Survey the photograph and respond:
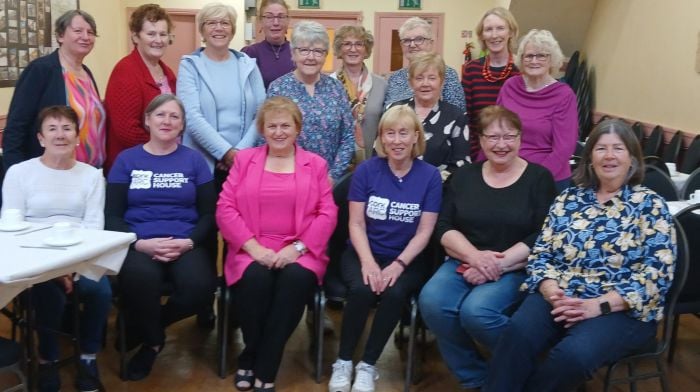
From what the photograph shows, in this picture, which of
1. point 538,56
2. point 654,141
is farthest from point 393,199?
point 654,141

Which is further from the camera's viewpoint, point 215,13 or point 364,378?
point 215,13

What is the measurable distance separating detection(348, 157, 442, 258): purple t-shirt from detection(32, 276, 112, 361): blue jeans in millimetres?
1129

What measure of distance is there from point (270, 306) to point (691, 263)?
5.64 ft

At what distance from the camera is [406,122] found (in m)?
2.69

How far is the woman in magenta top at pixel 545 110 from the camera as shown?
9.73ft

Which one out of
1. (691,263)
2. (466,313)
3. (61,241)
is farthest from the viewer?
(691,263)

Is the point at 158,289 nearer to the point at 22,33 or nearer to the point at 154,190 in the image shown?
the point at 154,190

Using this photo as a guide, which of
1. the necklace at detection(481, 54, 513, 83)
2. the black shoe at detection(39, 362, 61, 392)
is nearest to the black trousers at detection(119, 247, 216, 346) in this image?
the black shoe at detection(39, 362, 61, 392)

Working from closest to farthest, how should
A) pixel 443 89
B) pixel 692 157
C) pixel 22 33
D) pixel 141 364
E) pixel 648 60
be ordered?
pixel 141 364 → pixel 443 89 → pixel 692 157 → pixel 22 33 → pixel 648 60

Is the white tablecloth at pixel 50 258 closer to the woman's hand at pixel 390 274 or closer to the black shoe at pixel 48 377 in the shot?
the black shoe at pixel 48 377

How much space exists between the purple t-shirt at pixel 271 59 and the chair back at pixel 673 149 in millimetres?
3358

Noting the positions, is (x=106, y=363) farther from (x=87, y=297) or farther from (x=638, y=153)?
(x=638, y=153)

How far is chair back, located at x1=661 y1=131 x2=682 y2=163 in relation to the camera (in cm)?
511

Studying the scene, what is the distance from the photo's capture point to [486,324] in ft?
7.73
